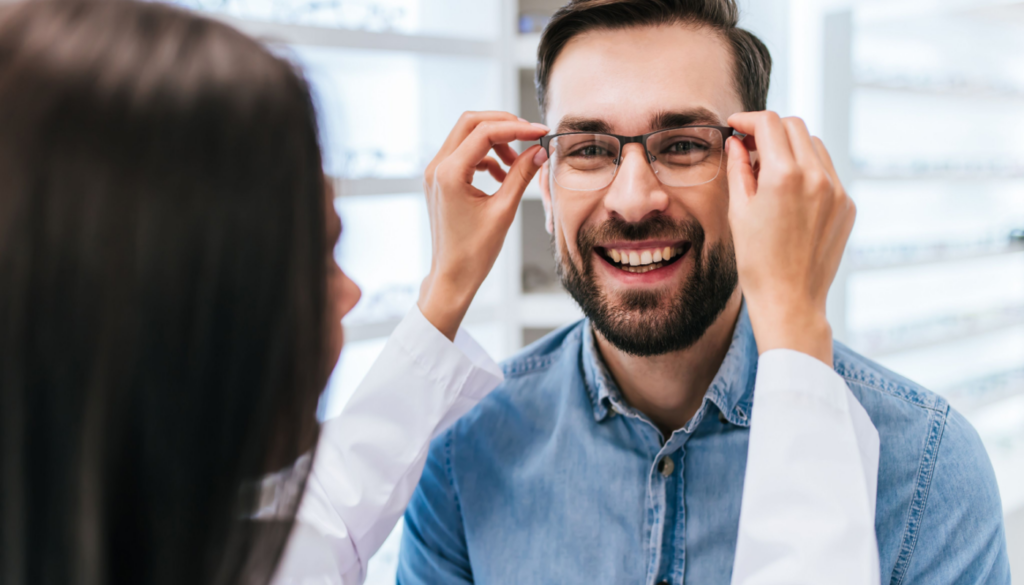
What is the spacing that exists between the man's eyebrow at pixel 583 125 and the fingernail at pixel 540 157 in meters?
0.08

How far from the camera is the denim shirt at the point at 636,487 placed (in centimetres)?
103

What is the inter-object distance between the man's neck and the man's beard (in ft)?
0.12

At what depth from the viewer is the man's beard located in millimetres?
1192

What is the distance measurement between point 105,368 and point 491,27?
2.24 m

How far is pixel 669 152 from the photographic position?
118 centimetres

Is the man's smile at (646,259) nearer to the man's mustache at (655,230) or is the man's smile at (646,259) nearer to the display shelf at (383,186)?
the man's mustache at (655,230)

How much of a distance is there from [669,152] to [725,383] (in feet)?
1.27

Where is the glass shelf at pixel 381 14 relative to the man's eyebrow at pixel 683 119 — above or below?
above

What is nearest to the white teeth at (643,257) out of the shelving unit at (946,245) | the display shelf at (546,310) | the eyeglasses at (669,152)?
the eyeglasses at (669,152)

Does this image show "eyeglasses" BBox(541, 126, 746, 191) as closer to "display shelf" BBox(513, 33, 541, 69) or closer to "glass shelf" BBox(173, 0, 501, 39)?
"glass shelf" BBox(173, 0, 501, 39)

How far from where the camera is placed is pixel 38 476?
529 mm

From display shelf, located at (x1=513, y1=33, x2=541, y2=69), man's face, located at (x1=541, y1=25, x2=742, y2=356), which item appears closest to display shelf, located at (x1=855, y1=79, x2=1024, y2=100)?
display shelf, located at (x1=513, y1=33, x2=541, y2=69)

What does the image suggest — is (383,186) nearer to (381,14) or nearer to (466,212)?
(381,14)

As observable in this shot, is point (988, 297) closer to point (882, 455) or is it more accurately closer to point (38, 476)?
point (882, 455)
